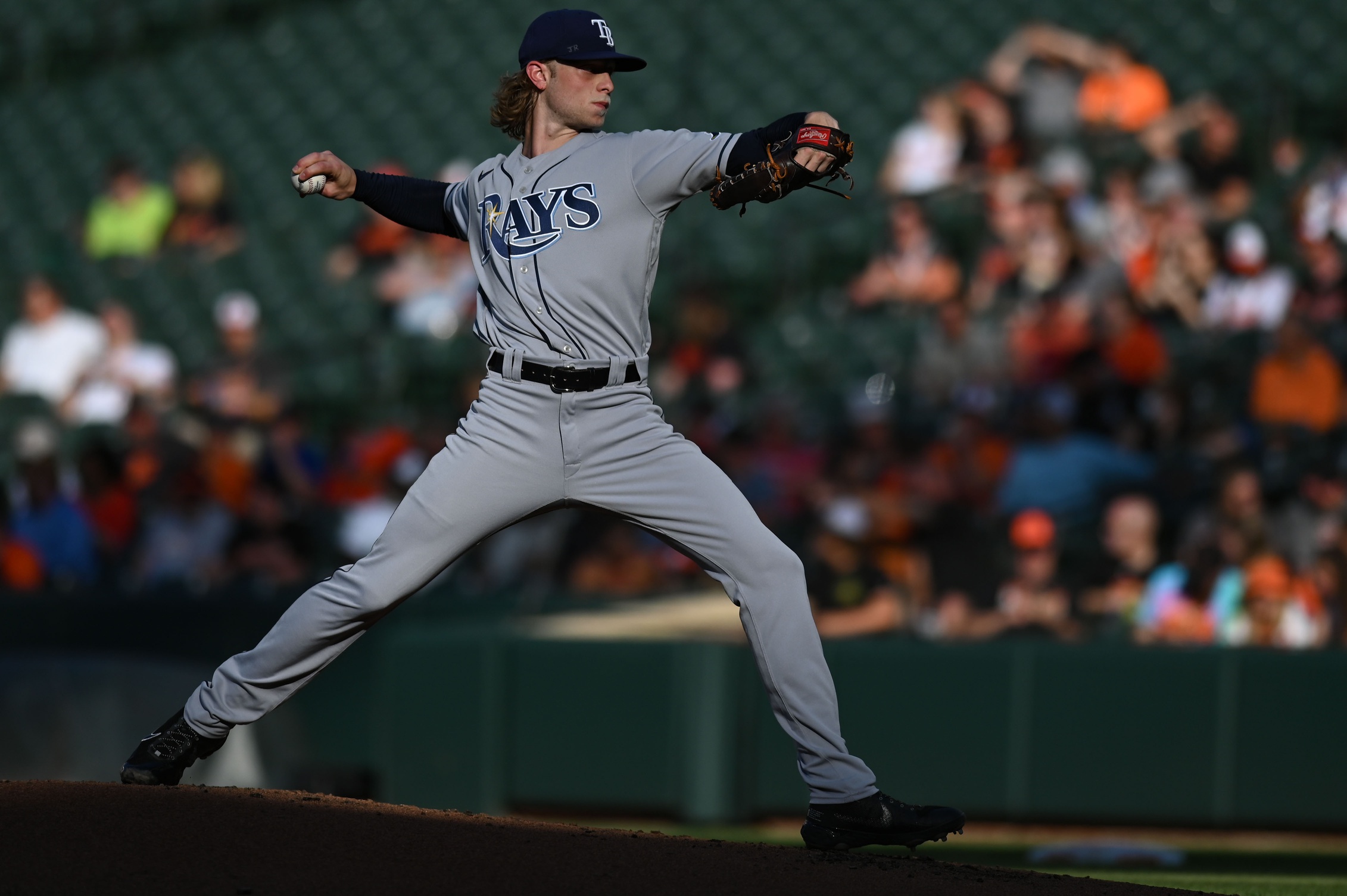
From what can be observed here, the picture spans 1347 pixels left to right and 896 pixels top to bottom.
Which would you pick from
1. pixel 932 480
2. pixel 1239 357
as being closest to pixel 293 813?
pixel 932 480

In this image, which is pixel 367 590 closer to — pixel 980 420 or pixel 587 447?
pixel 587 447

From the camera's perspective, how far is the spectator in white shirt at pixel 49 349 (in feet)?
37.3

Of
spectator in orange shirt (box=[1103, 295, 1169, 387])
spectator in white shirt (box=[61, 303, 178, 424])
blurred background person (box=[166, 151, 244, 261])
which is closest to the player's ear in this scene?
spectator in orange shirt (box=[1103, 295, 1169, 387])

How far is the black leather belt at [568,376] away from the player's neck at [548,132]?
0.50 m

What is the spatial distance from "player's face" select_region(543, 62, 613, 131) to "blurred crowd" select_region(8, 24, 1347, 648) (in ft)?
13.4

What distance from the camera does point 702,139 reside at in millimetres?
3758

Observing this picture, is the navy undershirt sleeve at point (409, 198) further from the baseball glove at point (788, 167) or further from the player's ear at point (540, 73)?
the baseball glove at point (788, 167)

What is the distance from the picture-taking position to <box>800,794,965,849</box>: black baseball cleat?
390 cm

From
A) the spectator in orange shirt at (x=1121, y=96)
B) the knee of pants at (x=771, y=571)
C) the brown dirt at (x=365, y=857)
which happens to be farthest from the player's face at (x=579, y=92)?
the spectator in orange shirt at (x=1121, y=96)

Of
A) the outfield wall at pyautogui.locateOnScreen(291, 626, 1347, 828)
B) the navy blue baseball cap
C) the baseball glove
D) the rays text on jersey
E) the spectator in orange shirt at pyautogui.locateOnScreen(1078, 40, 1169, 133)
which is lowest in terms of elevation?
the outfield wall at pyautogui.locateOnScreen(291, 626, 1347, 828)

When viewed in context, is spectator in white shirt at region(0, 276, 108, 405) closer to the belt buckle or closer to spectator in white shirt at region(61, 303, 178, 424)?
spectator in white shirt at region(61, 303, 178, 424)

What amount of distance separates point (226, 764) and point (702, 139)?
415 cm

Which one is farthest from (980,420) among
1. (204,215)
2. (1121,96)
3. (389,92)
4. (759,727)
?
(389,92)

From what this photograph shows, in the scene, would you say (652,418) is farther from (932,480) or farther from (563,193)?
(932,480)
